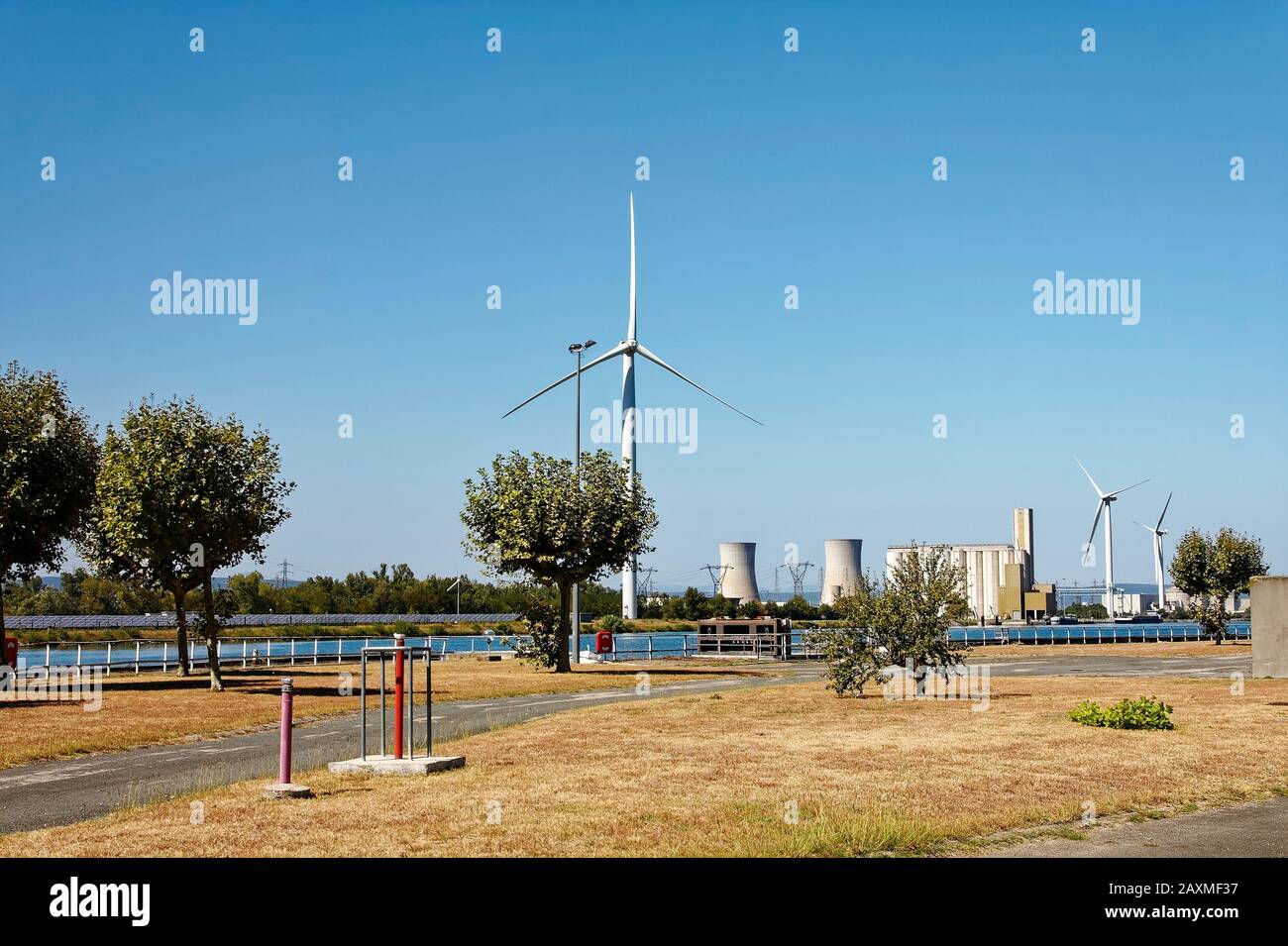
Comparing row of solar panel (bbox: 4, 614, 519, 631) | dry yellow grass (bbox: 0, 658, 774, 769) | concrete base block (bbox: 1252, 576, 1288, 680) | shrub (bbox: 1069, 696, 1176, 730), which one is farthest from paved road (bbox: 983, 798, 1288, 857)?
row of solar panel (bbox: 4, 614, 519, 631)

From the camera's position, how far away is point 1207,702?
87.8 ft

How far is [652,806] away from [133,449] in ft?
90.3

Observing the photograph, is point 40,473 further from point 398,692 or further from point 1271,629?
point 1271,629

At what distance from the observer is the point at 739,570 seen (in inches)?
5901

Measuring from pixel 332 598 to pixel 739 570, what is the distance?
5688 cm

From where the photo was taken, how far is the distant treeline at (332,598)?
465ft

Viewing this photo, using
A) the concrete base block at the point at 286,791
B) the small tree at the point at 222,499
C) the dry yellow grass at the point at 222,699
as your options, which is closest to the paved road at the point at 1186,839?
the concrete base block at the point at 286,791

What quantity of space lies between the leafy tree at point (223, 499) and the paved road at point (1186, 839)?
28630mm

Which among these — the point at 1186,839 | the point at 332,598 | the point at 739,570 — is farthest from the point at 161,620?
the point at 1186,839

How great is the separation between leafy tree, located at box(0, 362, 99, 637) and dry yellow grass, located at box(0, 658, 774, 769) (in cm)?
511

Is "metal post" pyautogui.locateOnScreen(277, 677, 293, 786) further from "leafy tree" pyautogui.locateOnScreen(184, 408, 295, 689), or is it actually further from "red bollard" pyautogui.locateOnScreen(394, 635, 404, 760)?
"leafy tree" pyautogui.locateOnScreen(184, 408, 295, 689)
